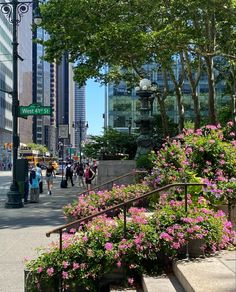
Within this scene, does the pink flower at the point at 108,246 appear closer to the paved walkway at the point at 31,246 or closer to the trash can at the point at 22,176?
the paved walkway at the point at 31,246

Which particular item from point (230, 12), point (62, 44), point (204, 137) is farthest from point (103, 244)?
point (62, 44)

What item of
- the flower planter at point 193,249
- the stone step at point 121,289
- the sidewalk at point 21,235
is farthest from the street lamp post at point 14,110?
the flower planter at point 193,249

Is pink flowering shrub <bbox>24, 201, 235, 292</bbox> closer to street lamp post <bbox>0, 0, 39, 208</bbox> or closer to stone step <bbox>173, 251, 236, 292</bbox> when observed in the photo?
stone step <bbox>173, 251, 236, 292</bbox>

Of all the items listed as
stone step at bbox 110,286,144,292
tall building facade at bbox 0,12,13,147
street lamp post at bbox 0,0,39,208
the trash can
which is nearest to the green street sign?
street lamp post at bbox 0,0,39,208

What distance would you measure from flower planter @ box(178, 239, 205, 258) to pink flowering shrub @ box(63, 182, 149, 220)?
14.2ft

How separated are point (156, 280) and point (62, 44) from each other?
20.4 m

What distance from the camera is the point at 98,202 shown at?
1199cm

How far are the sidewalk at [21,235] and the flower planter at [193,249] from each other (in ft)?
8.12

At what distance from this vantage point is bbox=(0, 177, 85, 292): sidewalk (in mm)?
8227

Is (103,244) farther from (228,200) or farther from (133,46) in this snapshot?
(133,46)

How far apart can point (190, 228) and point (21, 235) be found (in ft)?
21.2

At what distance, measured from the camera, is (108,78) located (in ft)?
107

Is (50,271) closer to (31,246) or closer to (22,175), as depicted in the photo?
(31,246)

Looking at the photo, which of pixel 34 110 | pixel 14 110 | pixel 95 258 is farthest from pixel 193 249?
pixel 14 110
